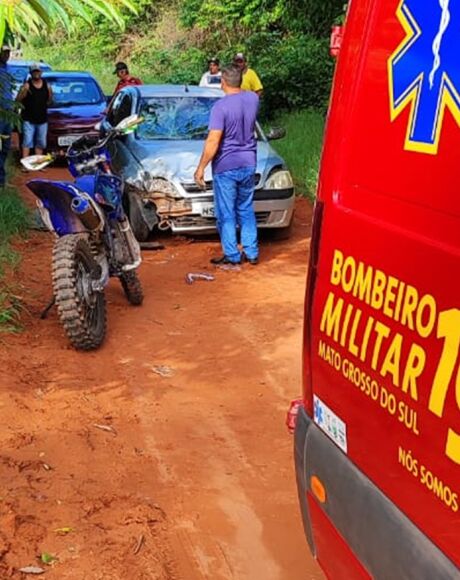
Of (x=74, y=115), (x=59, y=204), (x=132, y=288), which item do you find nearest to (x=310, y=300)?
(x=59, y=204)

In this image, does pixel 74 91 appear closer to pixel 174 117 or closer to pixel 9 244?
pixel 174 117

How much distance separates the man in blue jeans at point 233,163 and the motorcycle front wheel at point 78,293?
2.33 metres

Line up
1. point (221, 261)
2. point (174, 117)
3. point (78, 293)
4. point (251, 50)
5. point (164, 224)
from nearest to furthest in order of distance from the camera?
point (78, 293) → point (221, 261) → point (164, 224) → point (174, 117) → point (251, 50)

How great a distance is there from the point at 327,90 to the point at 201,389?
14.3 m

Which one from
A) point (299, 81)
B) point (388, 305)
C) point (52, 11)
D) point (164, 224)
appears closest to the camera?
point (52, 11)

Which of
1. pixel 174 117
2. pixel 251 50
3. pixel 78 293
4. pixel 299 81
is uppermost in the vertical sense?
pixel 251 50

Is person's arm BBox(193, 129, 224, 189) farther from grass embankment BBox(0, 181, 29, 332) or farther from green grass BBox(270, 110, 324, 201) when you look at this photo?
green grass BBox(270, 110, 324, 201)

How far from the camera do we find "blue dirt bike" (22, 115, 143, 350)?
5.57 meters

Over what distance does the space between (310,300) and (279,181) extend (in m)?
6.56

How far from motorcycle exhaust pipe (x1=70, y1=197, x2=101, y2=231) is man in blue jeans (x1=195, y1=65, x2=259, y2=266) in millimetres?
2131

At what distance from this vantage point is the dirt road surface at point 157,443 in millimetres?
3520

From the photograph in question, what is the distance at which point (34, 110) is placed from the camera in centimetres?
1412

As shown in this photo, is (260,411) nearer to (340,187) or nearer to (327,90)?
(340,187)

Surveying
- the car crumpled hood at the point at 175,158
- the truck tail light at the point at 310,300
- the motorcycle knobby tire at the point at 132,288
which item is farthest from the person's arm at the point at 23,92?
the truck tail light at the point at 310,300
